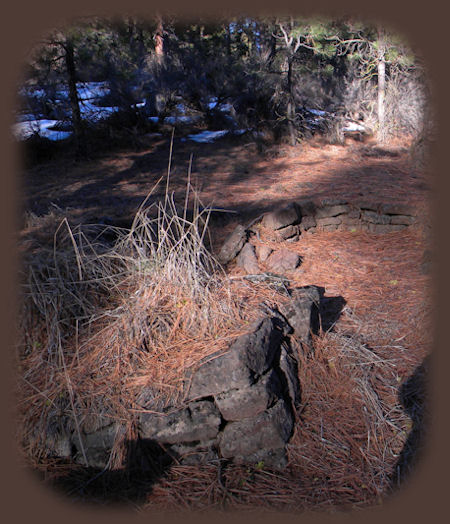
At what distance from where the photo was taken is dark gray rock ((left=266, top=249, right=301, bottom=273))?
167 inches

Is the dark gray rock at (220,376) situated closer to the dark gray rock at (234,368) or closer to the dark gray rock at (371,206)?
the dark gray rock at (234,368)

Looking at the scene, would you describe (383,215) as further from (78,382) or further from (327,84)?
(327,84)

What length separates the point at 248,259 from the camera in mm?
4312

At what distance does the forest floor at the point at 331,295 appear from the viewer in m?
2.12

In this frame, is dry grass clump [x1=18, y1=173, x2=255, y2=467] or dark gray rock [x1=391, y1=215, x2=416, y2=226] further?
dark gray rock [x1=391, y1=215, x2=416, y2=226]

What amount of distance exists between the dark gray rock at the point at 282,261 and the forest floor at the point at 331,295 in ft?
0.50

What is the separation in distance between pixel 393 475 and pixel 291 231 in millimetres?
3204

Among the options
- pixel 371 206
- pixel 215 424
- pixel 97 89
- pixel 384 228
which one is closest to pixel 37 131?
pixel 97 89

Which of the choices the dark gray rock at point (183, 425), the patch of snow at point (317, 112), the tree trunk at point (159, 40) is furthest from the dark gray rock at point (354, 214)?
the tree trunk at point (159, 40)

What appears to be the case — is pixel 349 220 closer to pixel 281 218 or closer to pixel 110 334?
pixel 281 218

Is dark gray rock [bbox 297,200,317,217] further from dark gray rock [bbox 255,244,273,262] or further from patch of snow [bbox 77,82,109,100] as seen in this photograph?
patch of snow [bbox 77,82,109,100]

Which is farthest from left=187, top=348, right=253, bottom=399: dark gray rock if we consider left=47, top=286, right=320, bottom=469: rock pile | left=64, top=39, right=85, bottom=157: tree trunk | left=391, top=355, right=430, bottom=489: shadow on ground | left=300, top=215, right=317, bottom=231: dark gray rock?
left=64, top=39, right=85, bottom=157: tree trunk

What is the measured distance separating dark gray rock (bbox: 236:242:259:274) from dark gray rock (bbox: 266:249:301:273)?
0.17m

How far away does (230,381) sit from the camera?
226 centimetres
